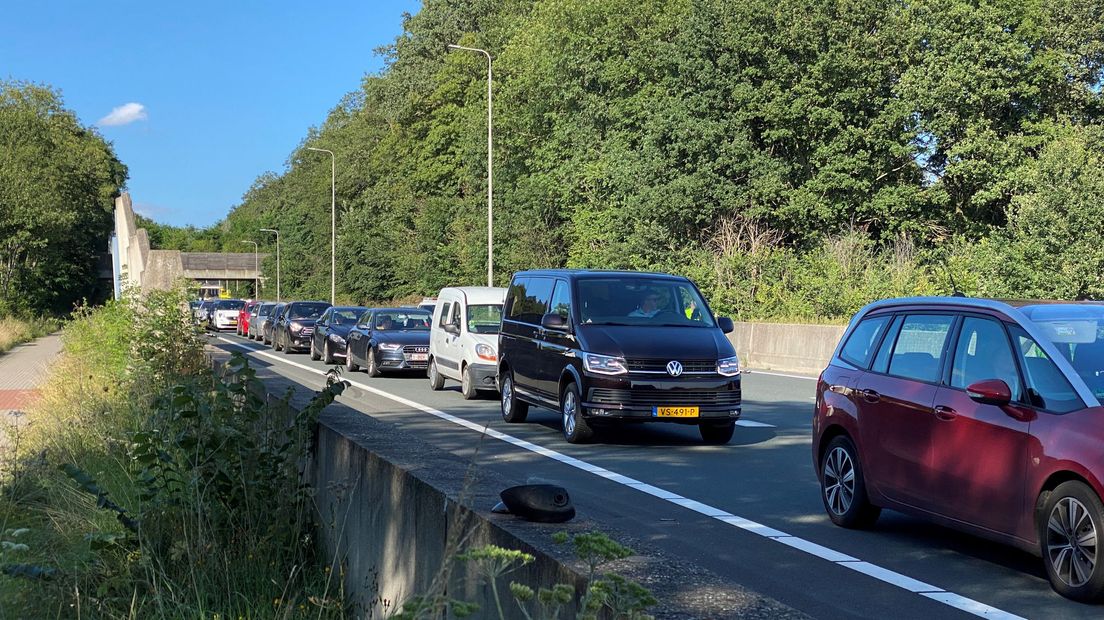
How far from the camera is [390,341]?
86.2 ft

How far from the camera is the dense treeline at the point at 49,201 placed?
54.8m

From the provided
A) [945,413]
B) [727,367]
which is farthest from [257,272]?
[945,413]

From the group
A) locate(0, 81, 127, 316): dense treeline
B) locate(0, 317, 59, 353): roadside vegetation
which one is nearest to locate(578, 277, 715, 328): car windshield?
locate(0, 317, 59, 353): roadside vegetation

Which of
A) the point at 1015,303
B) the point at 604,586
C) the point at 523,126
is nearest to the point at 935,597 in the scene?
the point at 1015,303

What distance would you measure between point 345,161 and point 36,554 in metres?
90.2

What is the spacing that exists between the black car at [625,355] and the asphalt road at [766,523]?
0.41 meters

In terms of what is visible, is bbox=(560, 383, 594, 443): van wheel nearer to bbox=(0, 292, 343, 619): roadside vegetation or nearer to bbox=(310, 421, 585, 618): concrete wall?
bbox=(0, 292, 343, 619): roadside vegetation

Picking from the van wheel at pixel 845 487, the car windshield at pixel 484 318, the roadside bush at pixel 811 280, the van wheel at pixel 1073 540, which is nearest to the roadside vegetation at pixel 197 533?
the van wheel at pixel 845 487

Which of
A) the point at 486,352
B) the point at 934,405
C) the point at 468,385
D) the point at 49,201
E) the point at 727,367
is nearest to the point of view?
the point at 934,405

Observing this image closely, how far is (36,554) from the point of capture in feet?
26.0

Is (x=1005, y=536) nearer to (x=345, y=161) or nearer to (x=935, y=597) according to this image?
(x=935, y=597)

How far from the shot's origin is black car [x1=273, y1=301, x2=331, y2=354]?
3922 cm

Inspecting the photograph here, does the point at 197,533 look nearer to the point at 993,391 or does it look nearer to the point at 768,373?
the point at 993,391

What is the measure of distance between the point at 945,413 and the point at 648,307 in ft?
23.9
